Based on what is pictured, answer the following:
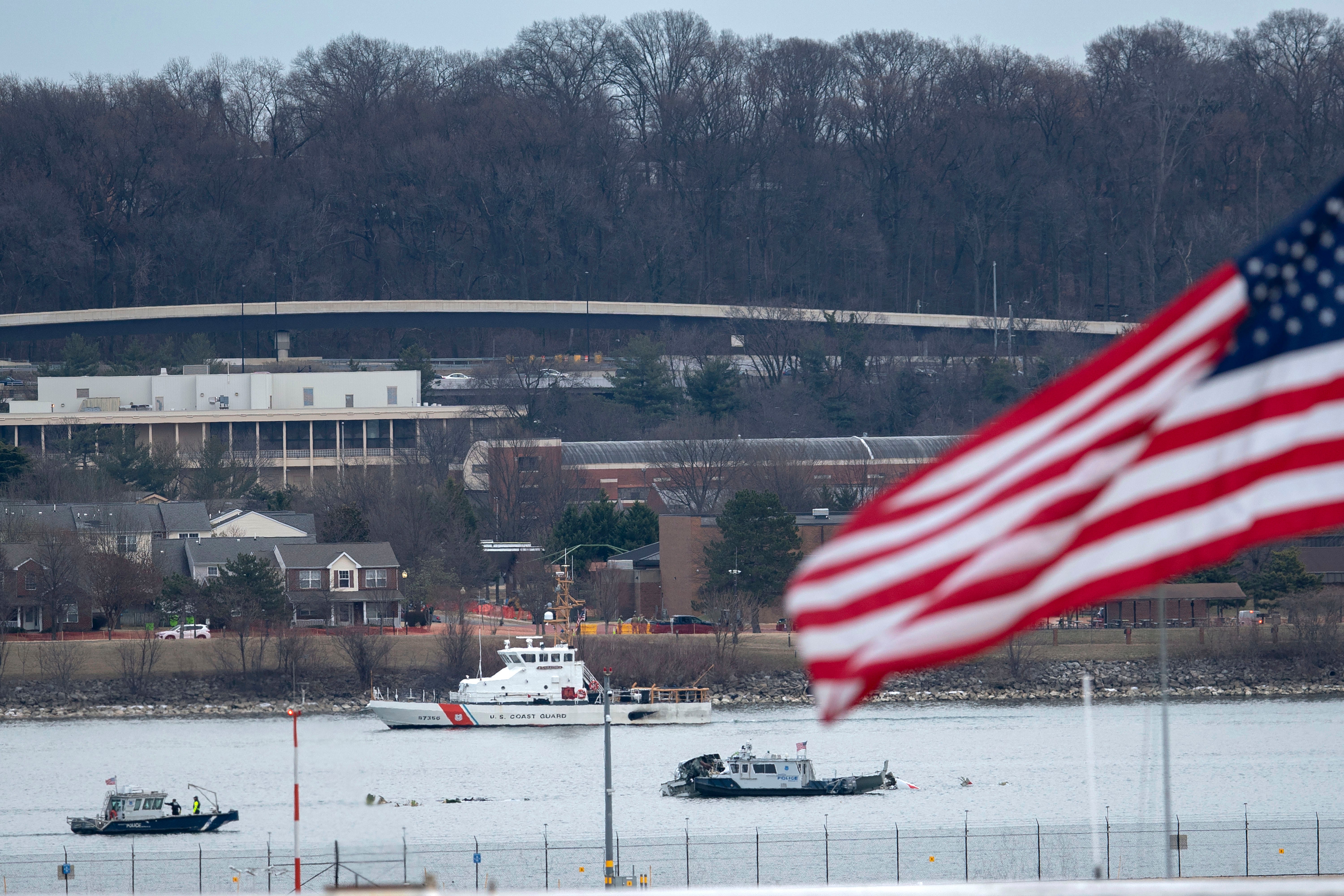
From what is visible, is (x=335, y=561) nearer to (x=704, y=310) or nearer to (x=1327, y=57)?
(x=704, y=310)

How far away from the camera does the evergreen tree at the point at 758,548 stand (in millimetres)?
65000

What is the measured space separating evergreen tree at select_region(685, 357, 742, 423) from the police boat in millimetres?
60595

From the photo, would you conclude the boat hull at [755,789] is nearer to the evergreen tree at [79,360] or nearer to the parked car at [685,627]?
the parked car at [685,627]

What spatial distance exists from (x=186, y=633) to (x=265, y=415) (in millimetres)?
37214

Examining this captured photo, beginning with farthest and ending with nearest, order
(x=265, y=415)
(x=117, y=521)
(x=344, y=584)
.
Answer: (x=265, y=415)
(x=117, y=521)
(x=344, y=584)

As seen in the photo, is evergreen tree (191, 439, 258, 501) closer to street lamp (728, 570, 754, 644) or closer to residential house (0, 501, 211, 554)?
residential house (0, 501, 211, 554)

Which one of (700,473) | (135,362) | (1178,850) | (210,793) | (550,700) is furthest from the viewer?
(135,362)

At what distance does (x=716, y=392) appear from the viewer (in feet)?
333

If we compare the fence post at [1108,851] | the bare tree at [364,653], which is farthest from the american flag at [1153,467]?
the bare tree at [364,653]

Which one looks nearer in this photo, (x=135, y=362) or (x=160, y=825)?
(x=160, y=825)

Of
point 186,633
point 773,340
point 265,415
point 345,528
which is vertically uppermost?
point 773,340

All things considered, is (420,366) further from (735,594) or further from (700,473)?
(735,594)

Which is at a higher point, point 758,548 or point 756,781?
point 758,548

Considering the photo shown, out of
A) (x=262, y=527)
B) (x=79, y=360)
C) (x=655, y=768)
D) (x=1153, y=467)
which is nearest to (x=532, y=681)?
(x=655, y=768)
